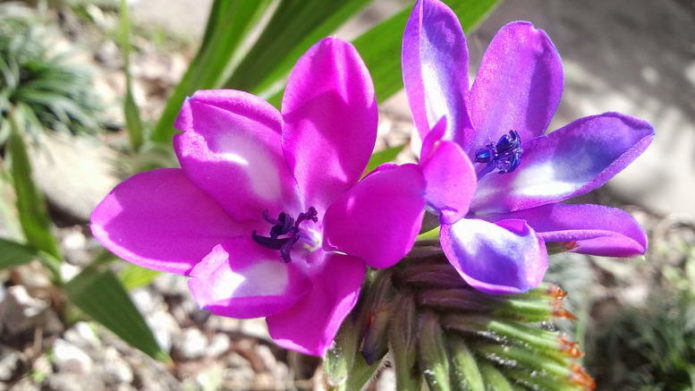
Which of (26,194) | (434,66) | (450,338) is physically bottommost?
(26,194)

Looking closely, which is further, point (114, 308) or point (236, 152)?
point (114, 308)

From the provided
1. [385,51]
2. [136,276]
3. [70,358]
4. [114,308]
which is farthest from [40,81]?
[385,51]

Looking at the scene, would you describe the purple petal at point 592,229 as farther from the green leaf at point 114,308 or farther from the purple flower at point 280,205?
the green leaf at point 114,308

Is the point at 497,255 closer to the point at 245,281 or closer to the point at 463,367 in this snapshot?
the point at 463,367

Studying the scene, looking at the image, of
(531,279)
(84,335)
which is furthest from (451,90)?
(84,335)

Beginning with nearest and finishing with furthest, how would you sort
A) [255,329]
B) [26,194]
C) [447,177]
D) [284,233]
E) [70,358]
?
[447,177] → [284,233] → [26,194] → [70,358] → [255,329]

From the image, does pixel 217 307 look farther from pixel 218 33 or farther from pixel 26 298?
pixel 26 298

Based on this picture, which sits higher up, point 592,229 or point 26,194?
point 592,229
